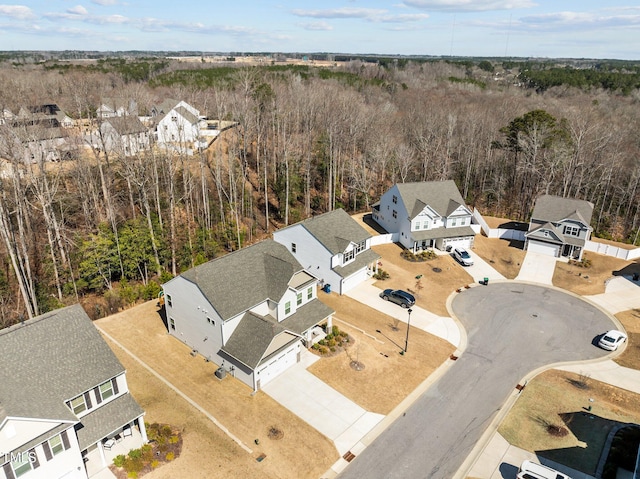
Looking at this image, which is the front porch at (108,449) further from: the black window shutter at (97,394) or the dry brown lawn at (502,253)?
the dry brown lawn at (502,253)

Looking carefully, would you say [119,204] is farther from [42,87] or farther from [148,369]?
[42,87]

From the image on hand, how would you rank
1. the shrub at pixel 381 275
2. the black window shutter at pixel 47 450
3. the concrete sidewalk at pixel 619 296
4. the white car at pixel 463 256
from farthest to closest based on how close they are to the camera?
the white car at pixel 463 256 → the shrub at pixel 381 275 → the concrete sidewalk at pixel 619 296 → the black window shutter at pixel 47 450

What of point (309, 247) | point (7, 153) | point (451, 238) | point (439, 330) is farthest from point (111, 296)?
point (451, 238)

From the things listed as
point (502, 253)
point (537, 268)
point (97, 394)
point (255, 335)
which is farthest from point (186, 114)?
point (537, 268)

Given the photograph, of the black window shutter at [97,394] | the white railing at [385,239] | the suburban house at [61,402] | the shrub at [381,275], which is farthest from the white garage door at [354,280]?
the black window shutter at [97,394]

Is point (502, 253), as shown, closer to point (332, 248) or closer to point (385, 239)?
point (385, 239)

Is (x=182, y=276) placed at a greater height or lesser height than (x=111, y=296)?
greater
